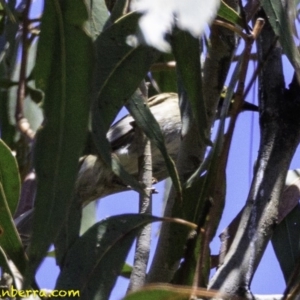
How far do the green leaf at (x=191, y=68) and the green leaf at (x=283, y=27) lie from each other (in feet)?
0.63

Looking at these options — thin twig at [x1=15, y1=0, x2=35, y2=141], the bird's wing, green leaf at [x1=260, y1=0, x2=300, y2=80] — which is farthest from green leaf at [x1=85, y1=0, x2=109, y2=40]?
the bird's wing

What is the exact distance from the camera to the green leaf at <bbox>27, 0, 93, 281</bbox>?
3.50ft

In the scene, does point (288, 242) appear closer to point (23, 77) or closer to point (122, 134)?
point (23, 77)

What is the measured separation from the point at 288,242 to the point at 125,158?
157cm

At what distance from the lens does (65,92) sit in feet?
3.73

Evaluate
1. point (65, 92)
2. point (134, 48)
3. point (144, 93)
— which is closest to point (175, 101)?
point (144, 93)

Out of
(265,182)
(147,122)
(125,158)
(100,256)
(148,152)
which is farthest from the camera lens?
(125,158)

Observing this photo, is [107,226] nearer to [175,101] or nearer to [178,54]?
[178,54]

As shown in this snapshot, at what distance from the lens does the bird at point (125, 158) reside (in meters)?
2.74

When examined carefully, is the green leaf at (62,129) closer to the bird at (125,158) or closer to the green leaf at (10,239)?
the green leaf at (10,239)

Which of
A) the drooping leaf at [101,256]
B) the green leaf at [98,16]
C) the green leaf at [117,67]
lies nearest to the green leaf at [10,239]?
the drooping leaf at [101,256]

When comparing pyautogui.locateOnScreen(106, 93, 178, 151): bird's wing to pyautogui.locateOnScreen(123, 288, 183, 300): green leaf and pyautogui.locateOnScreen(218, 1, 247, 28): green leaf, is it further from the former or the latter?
pyautogui.locateOnScreen(123, 288, 183, 300): green leaf

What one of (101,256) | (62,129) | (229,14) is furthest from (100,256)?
(229,14)

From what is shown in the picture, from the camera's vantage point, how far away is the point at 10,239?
1337mm
